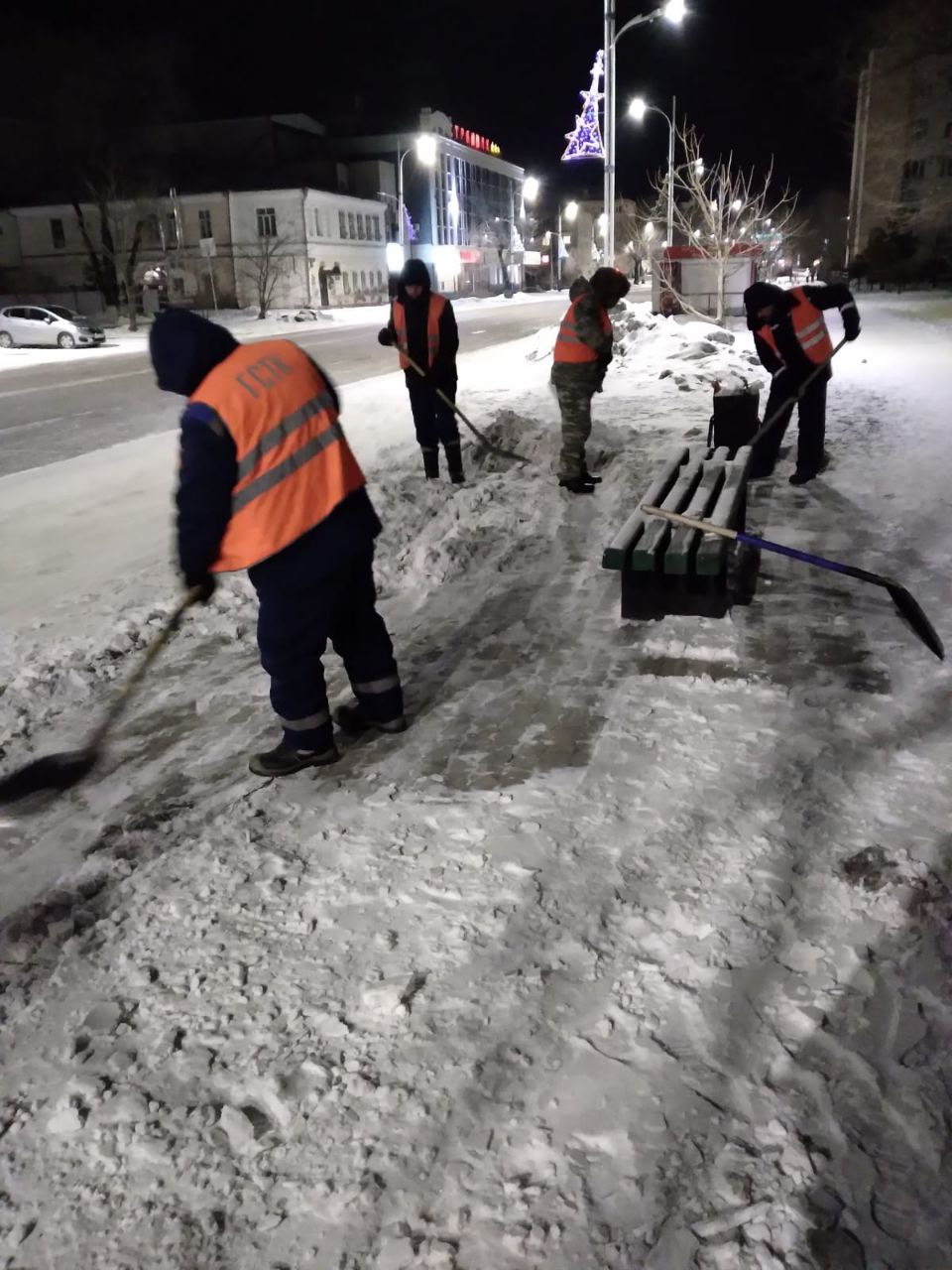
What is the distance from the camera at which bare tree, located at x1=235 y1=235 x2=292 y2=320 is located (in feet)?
151

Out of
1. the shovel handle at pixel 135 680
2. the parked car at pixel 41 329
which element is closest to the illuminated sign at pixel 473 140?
the parked car at pixel 41 329

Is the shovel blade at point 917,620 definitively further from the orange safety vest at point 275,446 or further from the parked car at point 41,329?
the parked car at point 41,329

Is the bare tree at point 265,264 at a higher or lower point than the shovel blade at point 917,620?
higher

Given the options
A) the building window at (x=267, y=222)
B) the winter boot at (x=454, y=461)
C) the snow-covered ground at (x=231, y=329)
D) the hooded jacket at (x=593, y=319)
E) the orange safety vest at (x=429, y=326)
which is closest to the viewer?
the hooded jacket at (x=593, y=319)

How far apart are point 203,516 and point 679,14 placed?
20708mm

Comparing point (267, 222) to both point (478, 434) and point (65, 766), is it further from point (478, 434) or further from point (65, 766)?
point (65, 766)

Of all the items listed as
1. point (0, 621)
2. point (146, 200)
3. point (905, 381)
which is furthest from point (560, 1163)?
point (146, 200)

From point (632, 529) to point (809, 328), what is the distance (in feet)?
11.5

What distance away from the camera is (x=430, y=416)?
24.9 feet

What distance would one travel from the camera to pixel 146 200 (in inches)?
1635

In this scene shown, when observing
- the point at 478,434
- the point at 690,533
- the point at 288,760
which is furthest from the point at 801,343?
the point at 288,760

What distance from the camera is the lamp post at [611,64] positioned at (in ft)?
60.2

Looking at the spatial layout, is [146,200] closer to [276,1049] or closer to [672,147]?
[672,147]

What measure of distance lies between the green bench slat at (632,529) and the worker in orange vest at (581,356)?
126 centimetres
